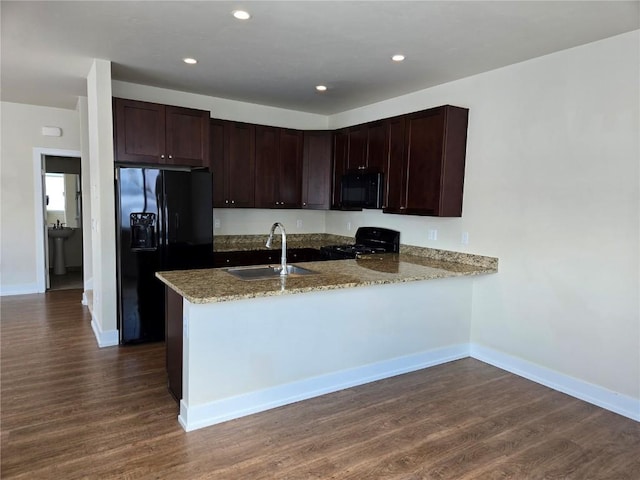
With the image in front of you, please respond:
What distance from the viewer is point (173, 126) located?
13.7 feet

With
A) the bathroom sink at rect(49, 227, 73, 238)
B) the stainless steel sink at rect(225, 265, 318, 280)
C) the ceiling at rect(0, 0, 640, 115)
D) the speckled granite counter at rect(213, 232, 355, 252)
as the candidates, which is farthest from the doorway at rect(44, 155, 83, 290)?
the stainless steel sink at rect(225, 265, 318, 280)

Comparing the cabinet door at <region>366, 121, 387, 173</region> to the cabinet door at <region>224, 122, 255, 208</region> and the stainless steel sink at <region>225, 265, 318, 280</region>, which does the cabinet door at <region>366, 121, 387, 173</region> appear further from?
the stainless steel sink at <region>225, 265, 318, 280</region>

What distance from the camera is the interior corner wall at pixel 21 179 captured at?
5.56 meters

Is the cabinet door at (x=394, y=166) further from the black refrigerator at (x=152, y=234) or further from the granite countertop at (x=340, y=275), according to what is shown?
the black refrigerator at (x=152, y=234)

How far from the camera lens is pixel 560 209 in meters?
3.18

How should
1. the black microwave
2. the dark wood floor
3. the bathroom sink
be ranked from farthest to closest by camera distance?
1. the bathroom sink
2. the black microwave
3. the dark wood floor

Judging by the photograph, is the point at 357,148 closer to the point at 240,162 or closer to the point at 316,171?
the point at 316,171

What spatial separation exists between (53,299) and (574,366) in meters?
6.00

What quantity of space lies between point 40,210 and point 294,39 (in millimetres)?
4787

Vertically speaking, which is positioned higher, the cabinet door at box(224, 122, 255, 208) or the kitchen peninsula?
the cabinet door at box(224, 122, 255, 208)

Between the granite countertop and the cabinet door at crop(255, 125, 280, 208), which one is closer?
the granite countertop

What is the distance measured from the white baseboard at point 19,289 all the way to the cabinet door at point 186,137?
339 cm

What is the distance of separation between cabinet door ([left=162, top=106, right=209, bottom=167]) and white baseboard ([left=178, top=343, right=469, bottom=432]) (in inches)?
98.9

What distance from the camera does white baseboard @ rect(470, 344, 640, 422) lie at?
287 cm
